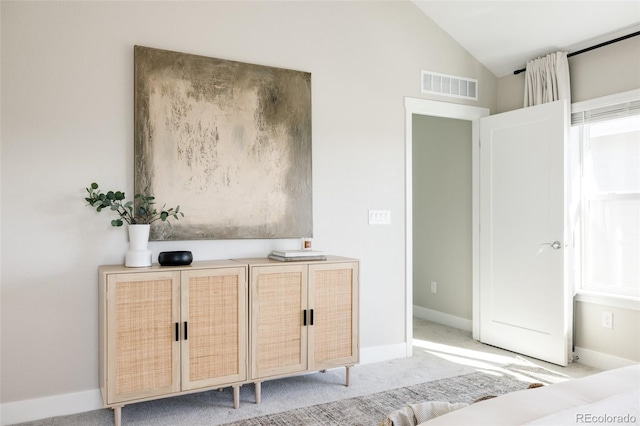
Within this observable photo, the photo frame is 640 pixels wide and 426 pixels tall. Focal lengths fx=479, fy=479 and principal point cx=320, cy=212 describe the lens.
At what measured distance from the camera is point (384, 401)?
2.92 metres

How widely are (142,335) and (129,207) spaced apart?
71 cm

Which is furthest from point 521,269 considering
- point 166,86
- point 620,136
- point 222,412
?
point 166,86

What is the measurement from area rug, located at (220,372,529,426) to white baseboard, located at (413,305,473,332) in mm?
1356

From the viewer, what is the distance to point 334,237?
3.58m

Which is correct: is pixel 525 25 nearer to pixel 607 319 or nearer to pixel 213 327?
pixel 607 319

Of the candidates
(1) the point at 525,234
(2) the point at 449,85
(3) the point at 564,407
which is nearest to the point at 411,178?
(2) the point at 449,85

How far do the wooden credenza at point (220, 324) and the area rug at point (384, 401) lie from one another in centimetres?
27

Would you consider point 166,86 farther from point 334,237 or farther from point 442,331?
point 442,331

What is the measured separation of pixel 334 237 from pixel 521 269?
1.61 metres

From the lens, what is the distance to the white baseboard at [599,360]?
348cm

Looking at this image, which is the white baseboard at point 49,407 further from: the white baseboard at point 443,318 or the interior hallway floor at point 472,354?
the white baseboard at point 443,318

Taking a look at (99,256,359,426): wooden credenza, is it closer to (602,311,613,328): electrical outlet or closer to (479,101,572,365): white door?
(479,101,572,365): white door

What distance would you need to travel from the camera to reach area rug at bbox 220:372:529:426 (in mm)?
2638

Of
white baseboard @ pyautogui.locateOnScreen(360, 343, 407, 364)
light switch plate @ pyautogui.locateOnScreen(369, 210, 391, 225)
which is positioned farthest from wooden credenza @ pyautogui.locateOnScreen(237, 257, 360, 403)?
light switch plate @ pyautogui.locateOnScreen(369, 210, 391, 225)
